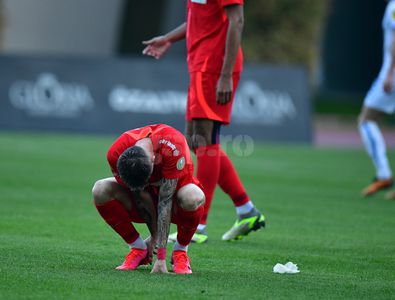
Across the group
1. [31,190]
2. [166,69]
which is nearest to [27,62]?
[166,69]

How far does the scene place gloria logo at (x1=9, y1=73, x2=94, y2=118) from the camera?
20969 mm

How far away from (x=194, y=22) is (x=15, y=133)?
42.7 feet

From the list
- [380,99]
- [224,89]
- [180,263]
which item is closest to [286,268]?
[180,263]

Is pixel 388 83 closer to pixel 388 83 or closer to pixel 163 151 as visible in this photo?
pixel 388 83

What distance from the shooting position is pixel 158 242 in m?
6.30

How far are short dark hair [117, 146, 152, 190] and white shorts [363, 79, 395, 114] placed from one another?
22.6 feet

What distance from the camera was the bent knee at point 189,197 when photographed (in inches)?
250

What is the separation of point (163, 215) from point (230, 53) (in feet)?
6.76

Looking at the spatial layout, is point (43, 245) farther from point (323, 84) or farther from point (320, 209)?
point (323, 84)

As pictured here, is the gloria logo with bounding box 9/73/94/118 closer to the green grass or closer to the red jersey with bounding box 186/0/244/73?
the green grass

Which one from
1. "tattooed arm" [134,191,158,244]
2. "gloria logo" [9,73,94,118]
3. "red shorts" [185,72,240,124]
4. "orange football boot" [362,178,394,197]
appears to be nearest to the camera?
"tattooed arm" [134,191,158,244]

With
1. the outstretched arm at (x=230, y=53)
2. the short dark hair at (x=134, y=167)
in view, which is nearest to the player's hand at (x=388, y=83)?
the outstretched arm at (x=230, y=53)

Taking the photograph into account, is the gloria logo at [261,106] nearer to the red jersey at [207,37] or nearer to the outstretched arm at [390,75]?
the outstretched arm at [390,75]

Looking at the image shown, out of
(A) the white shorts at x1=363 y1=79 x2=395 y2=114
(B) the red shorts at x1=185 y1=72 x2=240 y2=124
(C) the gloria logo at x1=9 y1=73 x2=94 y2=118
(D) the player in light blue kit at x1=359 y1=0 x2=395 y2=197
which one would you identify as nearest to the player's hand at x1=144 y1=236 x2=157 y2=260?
(B) the red shorts at x1=185 y1=72 x2=240 y2=124
